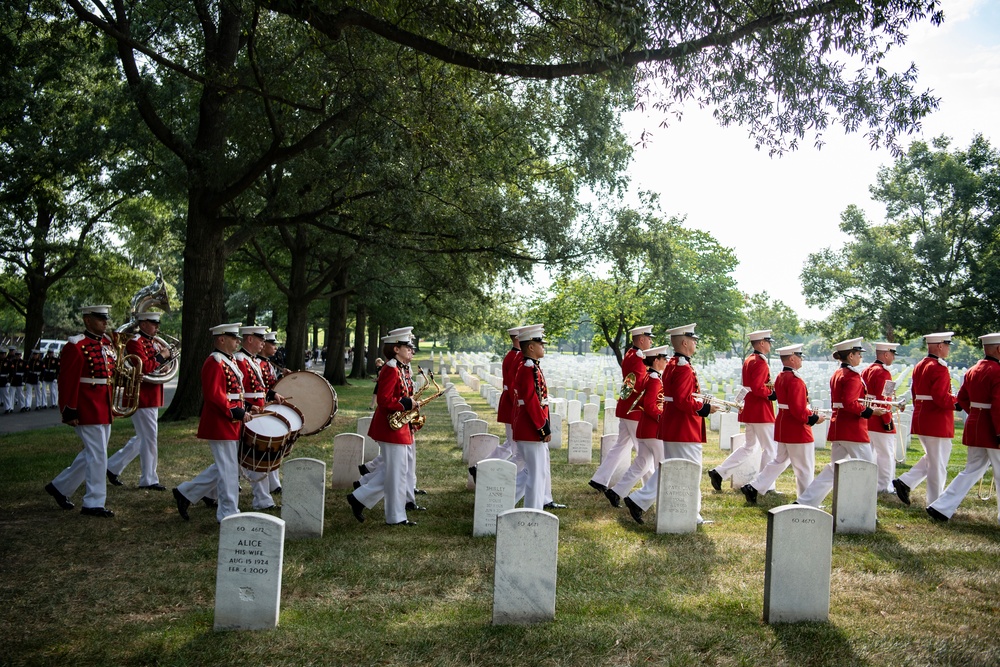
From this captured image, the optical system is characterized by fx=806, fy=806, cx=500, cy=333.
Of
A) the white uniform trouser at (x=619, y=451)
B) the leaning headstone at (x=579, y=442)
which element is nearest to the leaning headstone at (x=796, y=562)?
the white uniform trouser at (x=619, y=451)

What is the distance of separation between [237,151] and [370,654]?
15.6 metres

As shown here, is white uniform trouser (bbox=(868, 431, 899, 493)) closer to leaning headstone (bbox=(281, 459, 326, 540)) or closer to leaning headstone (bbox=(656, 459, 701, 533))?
leaning headstone (bbox=(656, 459, 701, 533))

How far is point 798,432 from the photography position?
10258 millimetres

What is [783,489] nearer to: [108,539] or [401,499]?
[401,499]

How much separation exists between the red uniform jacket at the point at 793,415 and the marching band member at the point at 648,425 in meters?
1.55

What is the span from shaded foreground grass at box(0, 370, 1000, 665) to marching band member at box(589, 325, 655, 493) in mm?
812

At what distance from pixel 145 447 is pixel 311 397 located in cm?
232

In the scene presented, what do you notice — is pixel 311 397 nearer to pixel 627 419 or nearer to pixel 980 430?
pixel 627 419

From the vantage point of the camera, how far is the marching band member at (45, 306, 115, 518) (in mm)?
9242

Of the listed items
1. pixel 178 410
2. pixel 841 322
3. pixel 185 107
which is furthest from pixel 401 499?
pixel 841 322

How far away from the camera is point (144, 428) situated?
11.0 m

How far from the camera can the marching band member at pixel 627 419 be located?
35.8 ft

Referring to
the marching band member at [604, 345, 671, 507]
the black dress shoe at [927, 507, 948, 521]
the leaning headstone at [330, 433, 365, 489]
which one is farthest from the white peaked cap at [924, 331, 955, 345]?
the leaning headstone at [330, 433, 365, 489]

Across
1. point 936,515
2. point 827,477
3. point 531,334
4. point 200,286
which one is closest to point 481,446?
point 531,334
